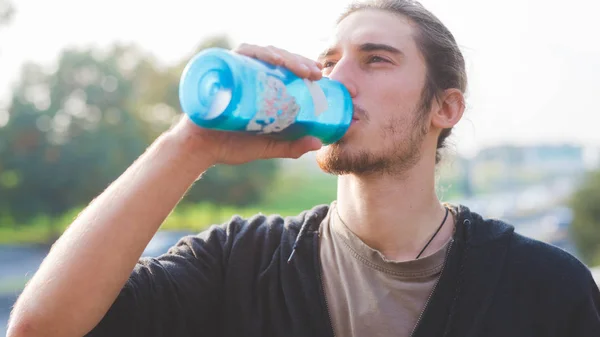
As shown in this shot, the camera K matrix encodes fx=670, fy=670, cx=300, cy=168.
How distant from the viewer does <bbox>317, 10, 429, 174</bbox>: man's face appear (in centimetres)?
209

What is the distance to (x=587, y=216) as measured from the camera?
67.6 ft

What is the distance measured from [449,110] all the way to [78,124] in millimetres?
18108

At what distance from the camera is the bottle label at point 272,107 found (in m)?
1.63

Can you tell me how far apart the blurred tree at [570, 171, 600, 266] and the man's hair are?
18969 mm

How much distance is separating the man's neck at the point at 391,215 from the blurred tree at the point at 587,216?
1918cm

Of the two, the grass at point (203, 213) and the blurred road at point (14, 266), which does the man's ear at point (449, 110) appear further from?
the grass at point (203, 213)

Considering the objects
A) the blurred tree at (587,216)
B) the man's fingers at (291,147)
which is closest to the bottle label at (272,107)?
the man's fingers at (291,147)

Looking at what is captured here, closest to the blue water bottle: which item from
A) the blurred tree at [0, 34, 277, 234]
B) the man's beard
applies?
the man's beard

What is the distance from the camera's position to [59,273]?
1.69 meters

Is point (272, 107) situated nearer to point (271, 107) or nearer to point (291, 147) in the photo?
point (271, 107)

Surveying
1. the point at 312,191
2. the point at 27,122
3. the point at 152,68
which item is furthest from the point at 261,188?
the point at 27,122

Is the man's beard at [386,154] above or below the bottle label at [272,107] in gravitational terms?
below

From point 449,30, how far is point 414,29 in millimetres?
294

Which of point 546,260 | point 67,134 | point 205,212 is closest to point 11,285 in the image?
point 67,134
